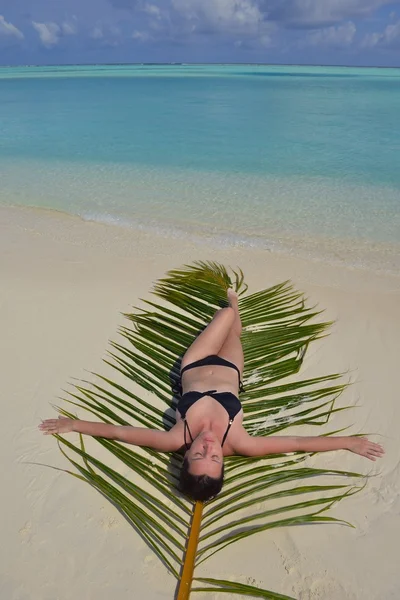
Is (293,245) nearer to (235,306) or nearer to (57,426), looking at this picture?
(235,306)

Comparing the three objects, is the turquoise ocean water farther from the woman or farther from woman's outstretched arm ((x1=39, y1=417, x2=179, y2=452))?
woman's outstretched arm ((x1=39, y1=417, x2=179, y2=452))

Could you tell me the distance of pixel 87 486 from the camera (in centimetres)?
232

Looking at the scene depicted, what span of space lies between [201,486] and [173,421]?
2.07 feet

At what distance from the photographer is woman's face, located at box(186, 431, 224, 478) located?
211 centimetres

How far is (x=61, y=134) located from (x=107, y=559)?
14.5m

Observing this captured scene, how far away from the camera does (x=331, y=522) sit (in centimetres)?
218

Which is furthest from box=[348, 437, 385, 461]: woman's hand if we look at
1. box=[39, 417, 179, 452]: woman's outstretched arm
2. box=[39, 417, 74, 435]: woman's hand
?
box=[39, 417, 74, 435]: woman's hand

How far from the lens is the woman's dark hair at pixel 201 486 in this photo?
2074 mm

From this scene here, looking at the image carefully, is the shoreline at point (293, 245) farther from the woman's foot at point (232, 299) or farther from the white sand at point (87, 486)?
the woman's foot at point (232, 299)

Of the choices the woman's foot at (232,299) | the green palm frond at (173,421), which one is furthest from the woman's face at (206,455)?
the woman's foot at (232,299)

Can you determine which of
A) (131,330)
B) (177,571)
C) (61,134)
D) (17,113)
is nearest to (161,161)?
(61,134)

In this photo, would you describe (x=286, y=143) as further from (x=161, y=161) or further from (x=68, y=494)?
(x=68, y=494)

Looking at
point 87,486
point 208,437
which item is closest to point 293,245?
point 208,437

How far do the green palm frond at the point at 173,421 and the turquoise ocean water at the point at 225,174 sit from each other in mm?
2386
